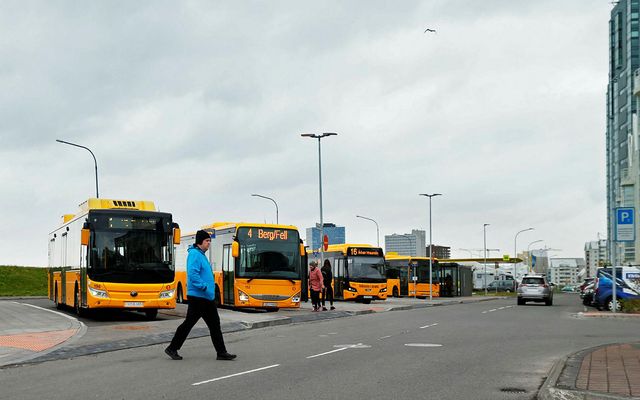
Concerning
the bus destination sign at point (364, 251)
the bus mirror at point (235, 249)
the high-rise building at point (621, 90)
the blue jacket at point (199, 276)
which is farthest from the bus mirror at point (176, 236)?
the high-rise building at point (621, 90)

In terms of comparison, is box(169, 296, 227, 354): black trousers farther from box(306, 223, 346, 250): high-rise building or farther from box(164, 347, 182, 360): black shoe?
box(306, 223, 346, 250): high-rise building

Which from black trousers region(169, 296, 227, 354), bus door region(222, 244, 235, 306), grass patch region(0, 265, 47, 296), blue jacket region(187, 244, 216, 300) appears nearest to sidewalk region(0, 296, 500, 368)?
bus door region(222, 244, 235, 306)

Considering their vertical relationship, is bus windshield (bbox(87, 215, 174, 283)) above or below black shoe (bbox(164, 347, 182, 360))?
above

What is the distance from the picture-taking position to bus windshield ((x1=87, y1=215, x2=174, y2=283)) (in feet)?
75.4

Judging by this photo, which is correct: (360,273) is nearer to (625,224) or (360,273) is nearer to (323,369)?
(625,224)

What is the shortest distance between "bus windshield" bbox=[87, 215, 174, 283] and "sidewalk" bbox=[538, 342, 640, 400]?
12848 mm

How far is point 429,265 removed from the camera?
200 ft

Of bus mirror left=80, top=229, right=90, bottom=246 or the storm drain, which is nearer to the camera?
the storm drain

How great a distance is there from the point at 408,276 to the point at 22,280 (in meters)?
34.8

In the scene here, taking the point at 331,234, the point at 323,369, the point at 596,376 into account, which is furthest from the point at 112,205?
the point at 331,234

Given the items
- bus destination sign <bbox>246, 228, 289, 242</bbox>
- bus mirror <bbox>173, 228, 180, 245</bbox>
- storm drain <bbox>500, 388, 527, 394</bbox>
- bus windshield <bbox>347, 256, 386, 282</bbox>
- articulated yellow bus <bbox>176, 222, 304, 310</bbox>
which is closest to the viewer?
storm drain <bbox>500, 388, 527, 394</bbox>

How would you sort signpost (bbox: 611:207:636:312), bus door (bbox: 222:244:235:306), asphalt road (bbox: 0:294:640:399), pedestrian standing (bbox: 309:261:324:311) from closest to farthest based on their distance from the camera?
asphalt road (bbox: 0:294:640:399) < bus door (bbox: 222:244:235:306) < signpost (bbox: 611:207:636:312) < pedestrian standing (bbox: 309:261:324:311)

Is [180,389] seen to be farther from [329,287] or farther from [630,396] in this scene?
[329,287]

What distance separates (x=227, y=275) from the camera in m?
30.1
